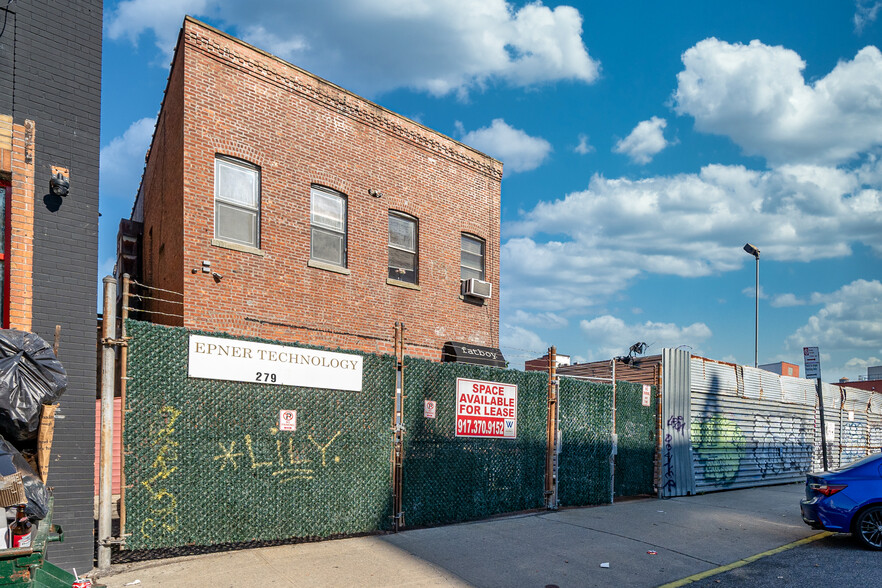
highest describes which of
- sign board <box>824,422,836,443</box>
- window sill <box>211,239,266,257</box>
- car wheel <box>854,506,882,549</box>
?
window sill <box>211,239,266,257</box>

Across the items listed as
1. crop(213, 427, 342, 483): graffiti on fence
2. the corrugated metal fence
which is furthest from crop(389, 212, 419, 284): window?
crop(213, 427, 342, 483): graffiti on fence

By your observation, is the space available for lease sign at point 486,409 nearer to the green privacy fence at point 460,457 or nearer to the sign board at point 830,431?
the green privacy fence at point 460,457

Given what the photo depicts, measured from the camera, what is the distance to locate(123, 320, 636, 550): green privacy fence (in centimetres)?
686

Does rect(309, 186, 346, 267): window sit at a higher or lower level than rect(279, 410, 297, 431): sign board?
higher

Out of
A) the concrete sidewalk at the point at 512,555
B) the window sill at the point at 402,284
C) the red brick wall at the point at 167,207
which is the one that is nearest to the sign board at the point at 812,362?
the concrete sidewalk at the point at 512,555

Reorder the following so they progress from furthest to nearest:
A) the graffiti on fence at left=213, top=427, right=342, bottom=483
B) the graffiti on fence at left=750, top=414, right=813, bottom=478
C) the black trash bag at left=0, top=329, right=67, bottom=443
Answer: the graffiti on fence at left=750, top=414, right=813, bottom=478 → the graffiti on fence at left=213, top=427, right=342, bottom=483 → the black trash bag at left=0, top=329, right=67, bottom=443

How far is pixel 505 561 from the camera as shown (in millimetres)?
7559

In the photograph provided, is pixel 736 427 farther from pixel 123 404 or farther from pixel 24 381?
pixel 24 381

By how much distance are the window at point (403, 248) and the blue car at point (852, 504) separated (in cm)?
953

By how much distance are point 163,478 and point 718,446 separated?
12.9m

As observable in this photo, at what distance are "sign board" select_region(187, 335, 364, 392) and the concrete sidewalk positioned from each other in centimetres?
210

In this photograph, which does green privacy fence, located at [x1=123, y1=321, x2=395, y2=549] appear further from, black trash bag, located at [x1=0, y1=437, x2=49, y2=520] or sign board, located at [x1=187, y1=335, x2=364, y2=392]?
black trash bag, located at [x1=0, y1=437, x2=49, y2=520]

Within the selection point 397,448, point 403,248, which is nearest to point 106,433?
point 397,448

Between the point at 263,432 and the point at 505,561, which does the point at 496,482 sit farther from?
the point at 263,432
